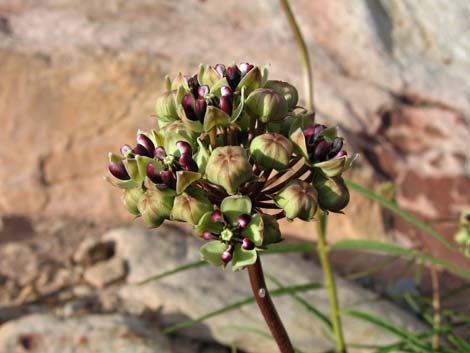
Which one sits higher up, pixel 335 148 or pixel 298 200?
pixel 335 148

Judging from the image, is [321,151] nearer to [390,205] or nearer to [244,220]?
[244,220]

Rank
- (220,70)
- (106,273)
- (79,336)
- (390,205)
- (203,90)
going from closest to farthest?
(203,90)
(220,70)
(390,205)
(79,336)
(106,273)

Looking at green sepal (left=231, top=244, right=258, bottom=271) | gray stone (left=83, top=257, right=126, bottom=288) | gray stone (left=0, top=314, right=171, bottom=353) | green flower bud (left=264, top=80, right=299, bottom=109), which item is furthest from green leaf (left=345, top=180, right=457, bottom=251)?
gray stone (left=83, top=257, right=126, bottom=288)

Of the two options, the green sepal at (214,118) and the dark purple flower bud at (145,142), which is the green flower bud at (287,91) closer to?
the green sepal at (214,118)

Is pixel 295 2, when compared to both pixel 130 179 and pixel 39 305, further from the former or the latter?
pixel 130 179

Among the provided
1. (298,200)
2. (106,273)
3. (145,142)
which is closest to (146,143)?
(145,142)

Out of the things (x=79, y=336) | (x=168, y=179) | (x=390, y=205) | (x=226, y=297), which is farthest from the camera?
(x=226, y=297)
